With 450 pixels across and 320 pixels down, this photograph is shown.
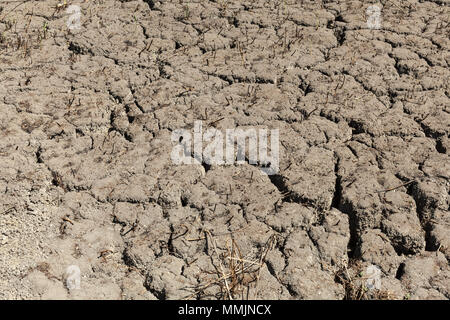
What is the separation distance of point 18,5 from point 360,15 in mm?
2731

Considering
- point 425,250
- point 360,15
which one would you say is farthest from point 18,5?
point 425,250

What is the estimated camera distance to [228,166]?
3123 mm

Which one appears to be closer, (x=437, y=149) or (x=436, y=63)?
(x=437, y=149)

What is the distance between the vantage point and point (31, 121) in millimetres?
3318

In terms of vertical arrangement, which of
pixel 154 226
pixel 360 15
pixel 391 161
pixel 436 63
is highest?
pixel 360 15

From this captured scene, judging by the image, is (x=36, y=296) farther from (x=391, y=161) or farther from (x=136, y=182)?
(x=391, y=161)

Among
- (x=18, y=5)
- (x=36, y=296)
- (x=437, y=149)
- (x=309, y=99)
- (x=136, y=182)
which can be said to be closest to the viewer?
(x=36, y=296)

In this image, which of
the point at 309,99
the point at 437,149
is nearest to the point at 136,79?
the point at 309,99

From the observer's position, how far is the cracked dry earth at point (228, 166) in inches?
106

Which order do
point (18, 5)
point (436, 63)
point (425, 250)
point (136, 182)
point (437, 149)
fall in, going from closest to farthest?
point (425, 250) < point (136, 182) < point (437, 149) < point (436, 63) < point (18, 5)

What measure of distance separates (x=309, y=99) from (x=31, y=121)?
1.81 metres

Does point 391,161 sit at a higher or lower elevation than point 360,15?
lower

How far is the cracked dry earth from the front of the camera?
8.87 feet

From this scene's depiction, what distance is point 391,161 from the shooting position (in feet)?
10.3
